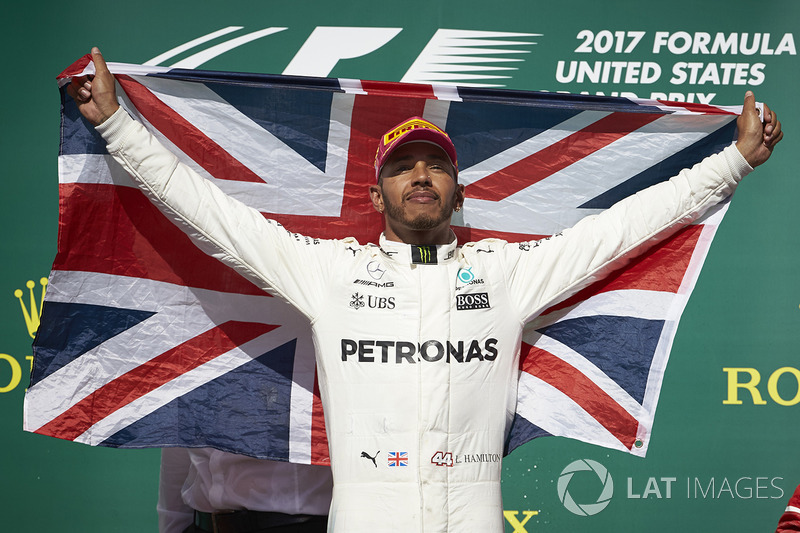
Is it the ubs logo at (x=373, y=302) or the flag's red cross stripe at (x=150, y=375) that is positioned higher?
the ubs logo at (x=373, y=302)

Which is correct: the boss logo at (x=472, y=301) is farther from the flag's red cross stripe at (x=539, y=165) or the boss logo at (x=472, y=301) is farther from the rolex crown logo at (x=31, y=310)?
the rolex crown logo at (x=31, y=310)

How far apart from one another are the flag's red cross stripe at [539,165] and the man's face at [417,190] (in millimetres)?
201

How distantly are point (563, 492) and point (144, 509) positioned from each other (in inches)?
56.7

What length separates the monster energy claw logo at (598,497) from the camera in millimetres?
2572

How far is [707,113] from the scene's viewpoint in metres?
1.90

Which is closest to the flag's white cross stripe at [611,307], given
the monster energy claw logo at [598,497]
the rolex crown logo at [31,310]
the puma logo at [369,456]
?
the puma logo at [369,456]

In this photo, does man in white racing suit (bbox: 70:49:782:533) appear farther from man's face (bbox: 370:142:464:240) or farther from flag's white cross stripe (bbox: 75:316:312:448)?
flag's white cross stripe (bbox: 75:316:312:448)

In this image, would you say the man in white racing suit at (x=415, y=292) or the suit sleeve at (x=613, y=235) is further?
the suit sleeve at (x=613, y=235)

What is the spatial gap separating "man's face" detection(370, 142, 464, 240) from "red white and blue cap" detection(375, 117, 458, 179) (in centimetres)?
2

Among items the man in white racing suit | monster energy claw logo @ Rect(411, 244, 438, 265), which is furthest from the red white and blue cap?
monster energy claw logo @ Rect(411, 244, 438, 265)

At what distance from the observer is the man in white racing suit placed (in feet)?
5.04

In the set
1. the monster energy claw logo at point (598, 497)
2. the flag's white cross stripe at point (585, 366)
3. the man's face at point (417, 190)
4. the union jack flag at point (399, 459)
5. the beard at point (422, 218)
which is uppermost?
the man's face at point (417, 190)

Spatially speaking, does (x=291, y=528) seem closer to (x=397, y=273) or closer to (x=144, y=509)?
(x=397, y=273)

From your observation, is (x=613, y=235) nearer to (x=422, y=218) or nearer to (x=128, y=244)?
(x=422, y=218)
